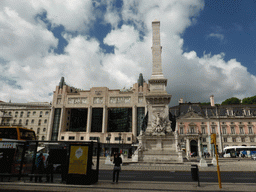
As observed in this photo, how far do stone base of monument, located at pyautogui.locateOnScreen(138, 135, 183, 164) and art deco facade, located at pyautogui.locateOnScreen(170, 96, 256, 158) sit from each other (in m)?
38.0

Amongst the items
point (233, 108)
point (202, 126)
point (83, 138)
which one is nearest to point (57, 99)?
point (83, 138)

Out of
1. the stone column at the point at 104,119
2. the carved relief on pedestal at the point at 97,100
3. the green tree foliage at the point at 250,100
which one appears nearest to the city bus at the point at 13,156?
the stone column at the point at 104,119

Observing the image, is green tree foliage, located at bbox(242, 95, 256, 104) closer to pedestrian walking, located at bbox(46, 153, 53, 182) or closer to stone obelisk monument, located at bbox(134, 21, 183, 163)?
stone obelisk monument, located at bbox(134, 21, 183, 163)

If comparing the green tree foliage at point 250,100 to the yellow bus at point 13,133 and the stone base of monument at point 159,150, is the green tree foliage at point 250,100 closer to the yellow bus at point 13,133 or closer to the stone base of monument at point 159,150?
the stone base of monument at point 159,150

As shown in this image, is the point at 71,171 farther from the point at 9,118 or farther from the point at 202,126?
the point at 9,118

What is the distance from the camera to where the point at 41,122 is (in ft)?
247

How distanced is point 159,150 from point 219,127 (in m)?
46.2

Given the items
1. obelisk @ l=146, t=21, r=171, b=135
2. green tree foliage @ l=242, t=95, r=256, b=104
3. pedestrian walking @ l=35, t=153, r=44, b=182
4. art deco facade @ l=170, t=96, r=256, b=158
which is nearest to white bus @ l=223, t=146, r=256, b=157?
art deco facade @ l=170, t=96, r=256, b=158

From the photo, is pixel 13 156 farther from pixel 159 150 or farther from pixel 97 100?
pixel 97 100

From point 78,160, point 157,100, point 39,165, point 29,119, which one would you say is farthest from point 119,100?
point 78,160

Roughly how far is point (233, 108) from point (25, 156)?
224 feet

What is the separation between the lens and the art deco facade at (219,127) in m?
57.7

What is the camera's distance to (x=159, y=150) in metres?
21.7

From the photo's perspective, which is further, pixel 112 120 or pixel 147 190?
pixel 112 120
